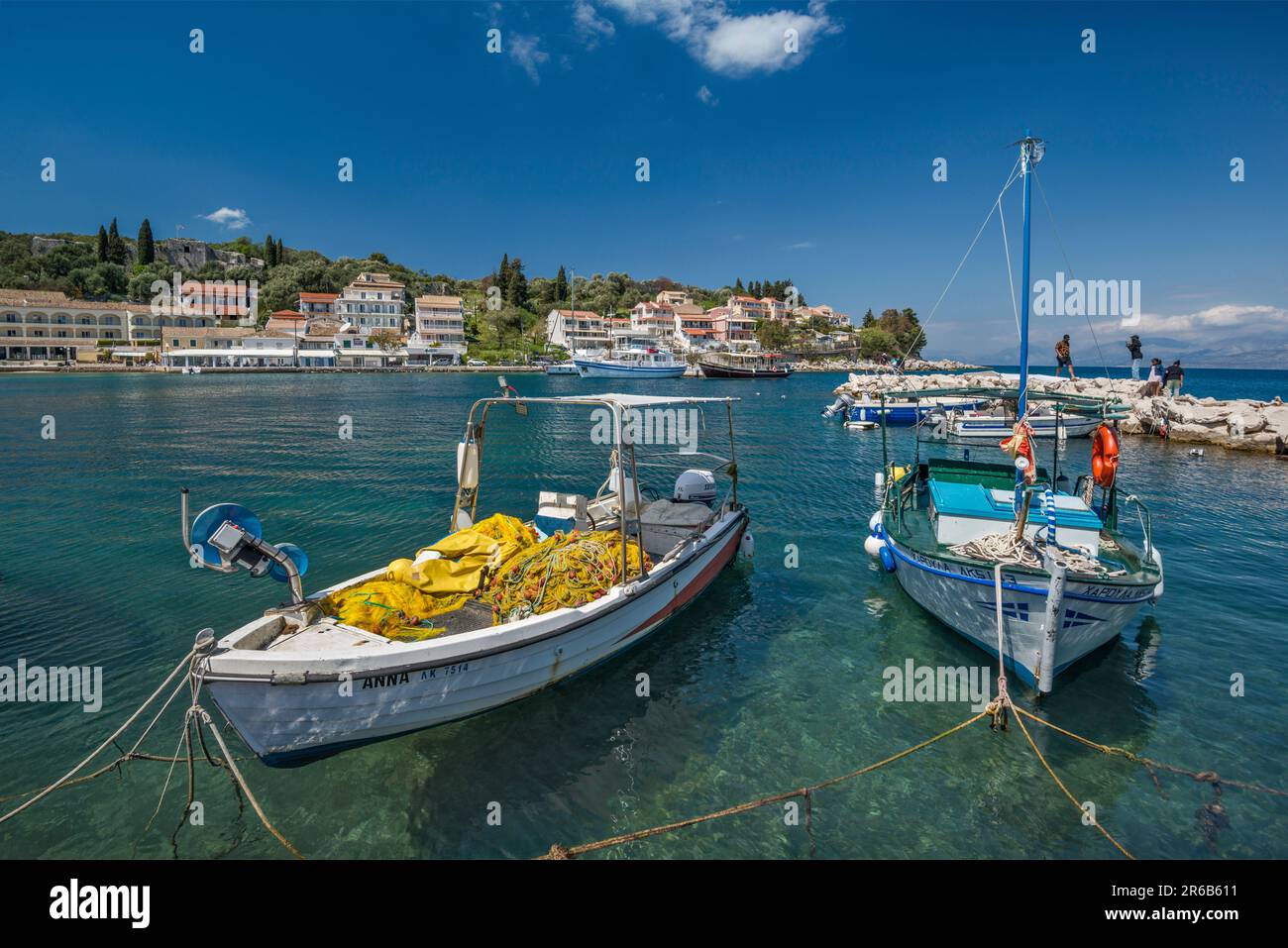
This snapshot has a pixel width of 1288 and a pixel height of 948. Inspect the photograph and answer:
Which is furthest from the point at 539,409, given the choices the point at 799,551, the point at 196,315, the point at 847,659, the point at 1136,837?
the point at 196,315

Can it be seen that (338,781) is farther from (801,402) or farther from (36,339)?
(36,339)

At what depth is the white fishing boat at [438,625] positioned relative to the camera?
20.5 ft

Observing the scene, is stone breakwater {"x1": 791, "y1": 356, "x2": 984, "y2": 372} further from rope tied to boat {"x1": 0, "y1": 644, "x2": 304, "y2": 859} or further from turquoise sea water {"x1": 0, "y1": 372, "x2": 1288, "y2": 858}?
rope tied to boat {"x1": 0, "y1": 644, "x2": 304, "y2": 859}

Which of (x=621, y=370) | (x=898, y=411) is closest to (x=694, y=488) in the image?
(x=898, y=411)

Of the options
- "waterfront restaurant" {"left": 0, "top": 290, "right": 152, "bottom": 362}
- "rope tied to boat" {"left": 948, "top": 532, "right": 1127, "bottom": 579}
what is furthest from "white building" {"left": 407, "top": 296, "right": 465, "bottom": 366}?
"rope tied to boat" {"left": 948, "top": 532, "right": 1127, "bottom": 579}

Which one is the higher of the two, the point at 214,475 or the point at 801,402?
the point at 801,402

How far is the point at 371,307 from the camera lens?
4860 inches

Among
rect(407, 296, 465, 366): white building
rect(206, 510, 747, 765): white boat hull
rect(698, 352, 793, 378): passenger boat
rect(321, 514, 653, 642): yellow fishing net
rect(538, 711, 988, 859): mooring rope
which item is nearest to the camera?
rect(538, 711, 988, 859): mooring rope

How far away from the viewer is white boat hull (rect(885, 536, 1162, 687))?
8.44m

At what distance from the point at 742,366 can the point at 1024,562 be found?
111m

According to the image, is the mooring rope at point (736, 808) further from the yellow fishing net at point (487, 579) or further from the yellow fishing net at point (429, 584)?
the yellow fishing net at point (429, 584)

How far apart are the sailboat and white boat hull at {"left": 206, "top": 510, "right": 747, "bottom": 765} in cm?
515

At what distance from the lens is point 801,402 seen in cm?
6531

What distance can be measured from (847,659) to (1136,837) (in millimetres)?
4247
